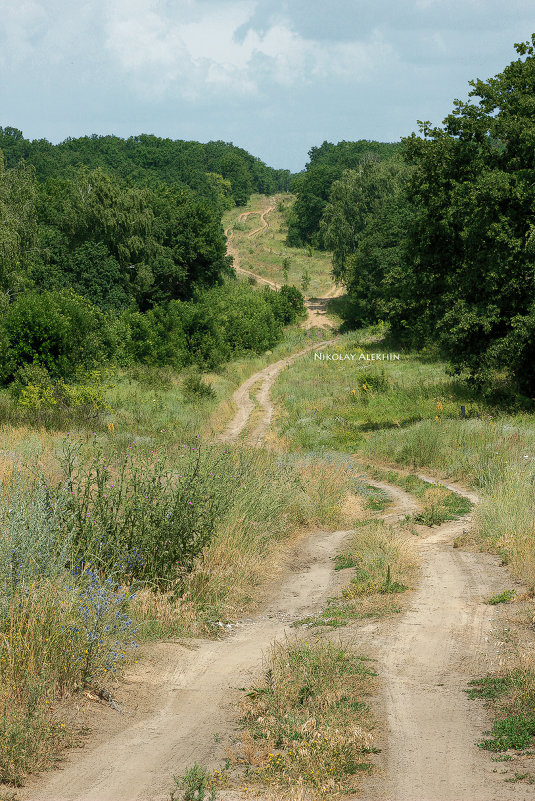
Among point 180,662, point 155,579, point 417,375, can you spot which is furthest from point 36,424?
point 417,375

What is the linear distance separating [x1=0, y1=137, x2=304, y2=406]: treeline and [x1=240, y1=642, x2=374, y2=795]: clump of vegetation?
54.0 ft

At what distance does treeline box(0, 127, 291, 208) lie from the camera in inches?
3674

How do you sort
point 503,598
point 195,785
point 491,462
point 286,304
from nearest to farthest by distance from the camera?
point 195,785
point 503,598
point 491,462
point 286,304

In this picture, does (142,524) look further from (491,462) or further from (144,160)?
(144,160)

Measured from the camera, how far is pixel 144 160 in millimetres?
115625

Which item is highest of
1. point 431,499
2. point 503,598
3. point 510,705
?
point 510,705

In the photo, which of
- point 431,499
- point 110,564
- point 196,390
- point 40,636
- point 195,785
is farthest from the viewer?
point 196,390

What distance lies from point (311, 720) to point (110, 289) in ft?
126

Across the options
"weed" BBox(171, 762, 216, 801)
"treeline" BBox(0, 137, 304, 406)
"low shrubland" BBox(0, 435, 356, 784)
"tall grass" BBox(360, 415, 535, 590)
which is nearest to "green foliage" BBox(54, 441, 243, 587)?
"low shrubland" BBox(0, 435, 356, 784)

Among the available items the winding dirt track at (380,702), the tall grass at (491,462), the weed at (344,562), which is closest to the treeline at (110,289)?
the tall grass at (491,462)

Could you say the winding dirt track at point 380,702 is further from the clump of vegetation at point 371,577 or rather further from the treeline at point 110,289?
the treeline at point 110,289

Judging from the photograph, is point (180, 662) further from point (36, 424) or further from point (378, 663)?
point (36, 424)

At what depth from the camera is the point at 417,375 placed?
3312cm

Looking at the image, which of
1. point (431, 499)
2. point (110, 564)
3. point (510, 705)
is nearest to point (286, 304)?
point (431, 499)
